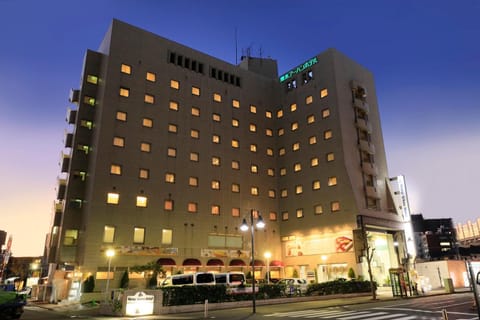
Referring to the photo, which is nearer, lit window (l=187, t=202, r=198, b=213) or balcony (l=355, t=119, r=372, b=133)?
lit window (l=187, t=202, r=198, b=213)

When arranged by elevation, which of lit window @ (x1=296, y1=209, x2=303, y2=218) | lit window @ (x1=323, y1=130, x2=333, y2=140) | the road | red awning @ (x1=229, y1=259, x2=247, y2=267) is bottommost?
the road

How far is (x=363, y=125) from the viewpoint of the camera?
176 feet

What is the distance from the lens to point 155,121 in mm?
47531

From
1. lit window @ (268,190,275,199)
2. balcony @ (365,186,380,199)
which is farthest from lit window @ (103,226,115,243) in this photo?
balcony @ (365,186,380,199)

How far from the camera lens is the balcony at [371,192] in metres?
49.2

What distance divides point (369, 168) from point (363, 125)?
659 centimetres

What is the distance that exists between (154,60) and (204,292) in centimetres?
3362

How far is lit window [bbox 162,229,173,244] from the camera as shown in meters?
44.3

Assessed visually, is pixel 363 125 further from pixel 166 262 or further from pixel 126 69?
pixel 126 69

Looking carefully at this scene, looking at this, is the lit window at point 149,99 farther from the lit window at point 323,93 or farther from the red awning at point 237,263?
the lit window at point 323,93

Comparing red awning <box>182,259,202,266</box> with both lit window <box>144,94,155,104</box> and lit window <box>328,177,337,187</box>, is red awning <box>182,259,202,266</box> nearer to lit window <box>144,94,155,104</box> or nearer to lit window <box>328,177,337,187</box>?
lit window <box>328,177,337,187</box>

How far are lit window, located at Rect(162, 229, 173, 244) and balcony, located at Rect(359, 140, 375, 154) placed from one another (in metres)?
Answer: 28.9

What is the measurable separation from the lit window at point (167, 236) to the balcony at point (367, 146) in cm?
2885

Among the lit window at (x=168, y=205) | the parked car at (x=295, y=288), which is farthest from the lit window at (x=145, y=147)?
the parked car at (x=295, y=288)
